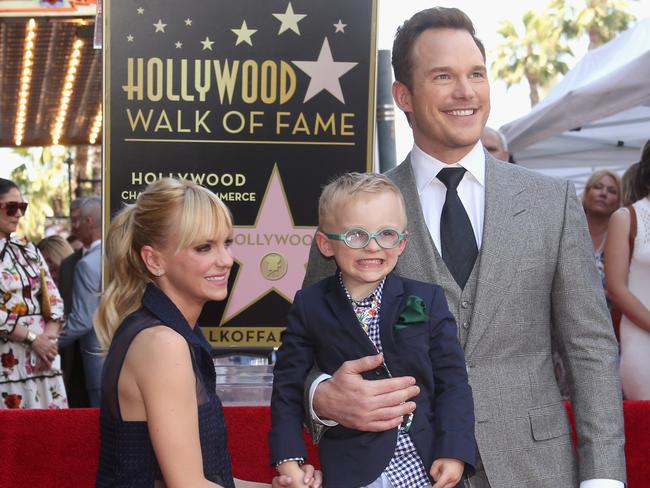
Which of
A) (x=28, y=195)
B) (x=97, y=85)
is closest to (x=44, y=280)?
(x=97, y=85)

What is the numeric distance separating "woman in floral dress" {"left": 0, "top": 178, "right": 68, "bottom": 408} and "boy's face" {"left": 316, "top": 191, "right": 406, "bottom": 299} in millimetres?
3983

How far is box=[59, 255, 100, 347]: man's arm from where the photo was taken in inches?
272

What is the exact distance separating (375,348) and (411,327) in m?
0.10

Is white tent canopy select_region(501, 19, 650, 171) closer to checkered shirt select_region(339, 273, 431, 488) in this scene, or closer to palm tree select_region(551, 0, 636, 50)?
checkered shirt select_region(339, 273, 431, 488)

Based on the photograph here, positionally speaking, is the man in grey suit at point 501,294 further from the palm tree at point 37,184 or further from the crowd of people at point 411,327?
the palm tree at point 37,184

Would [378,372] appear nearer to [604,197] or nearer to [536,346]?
[536,346]

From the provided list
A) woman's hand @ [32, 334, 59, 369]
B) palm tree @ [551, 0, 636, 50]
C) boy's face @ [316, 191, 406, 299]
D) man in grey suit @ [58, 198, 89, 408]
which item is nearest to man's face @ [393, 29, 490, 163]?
boy's face @ [316, 191, 406, 299]

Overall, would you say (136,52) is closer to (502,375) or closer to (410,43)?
(410,43)

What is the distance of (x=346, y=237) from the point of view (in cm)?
235

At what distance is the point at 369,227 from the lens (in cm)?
234

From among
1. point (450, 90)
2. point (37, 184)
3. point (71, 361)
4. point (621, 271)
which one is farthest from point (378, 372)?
point (37, 184)

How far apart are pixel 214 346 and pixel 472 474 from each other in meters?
1.79

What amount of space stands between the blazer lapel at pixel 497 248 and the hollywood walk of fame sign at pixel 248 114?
1.43 m

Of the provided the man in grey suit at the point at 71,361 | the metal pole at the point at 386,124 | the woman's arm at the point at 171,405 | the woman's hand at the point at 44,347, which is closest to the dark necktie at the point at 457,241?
the woman's arm at the point at 171,405
